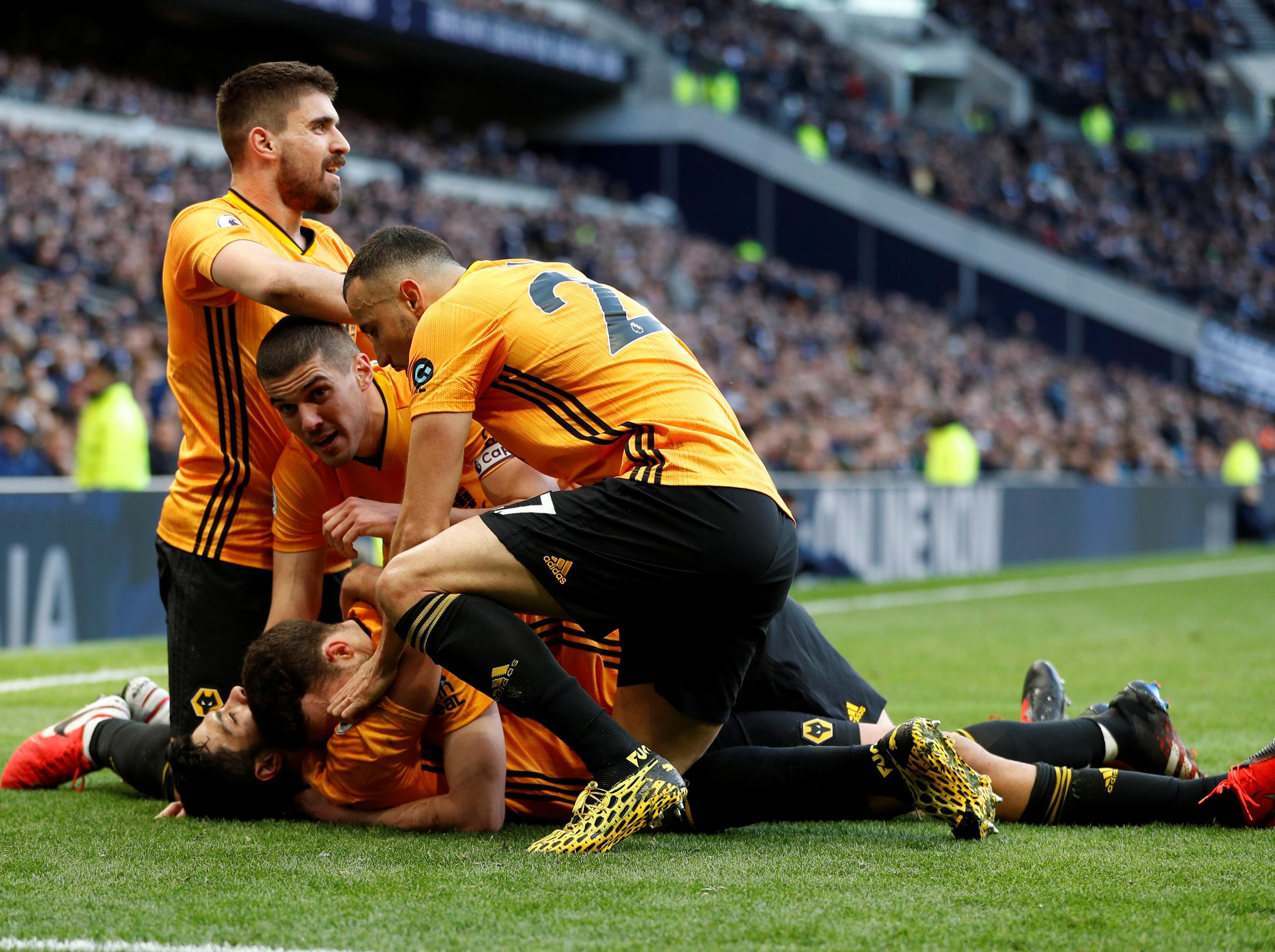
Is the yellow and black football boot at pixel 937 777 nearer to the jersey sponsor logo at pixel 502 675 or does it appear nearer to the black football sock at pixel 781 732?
the black football sock at pixel 781 732

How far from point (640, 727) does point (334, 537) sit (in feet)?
3.27

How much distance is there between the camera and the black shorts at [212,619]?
477 centimetres

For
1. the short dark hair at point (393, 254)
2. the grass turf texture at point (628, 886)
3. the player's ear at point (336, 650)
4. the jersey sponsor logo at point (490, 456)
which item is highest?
the short dark hair at point (393, 254)

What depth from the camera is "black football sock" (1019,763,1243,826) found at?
4.24 meters

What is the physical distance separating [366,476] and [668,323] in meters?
19.1

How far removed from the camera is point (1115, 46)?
43906 mm

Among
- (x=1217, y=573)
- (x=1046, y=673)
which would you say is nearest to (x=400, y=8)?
(x=1217, y=573)

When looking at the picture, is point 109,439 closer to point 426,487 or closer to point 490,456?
point 490,456

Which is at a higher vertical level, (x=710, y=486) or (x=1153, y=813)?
(x=710, y=486)

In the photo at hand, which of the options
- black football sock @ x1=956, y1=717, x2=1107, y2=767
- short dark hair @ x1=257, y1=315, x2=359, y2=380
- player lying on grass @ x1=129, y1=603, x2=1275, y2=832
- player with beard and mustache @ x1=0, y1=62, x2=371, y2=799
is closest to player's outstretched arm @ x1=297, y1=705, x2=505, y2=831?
player lying on grass @ x1=129, y1=603, x2=1275, y2=832

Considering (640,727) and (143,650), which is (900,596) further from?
(640,727)

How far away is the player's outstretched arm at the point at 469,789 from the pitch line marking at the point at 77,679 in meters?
4.01

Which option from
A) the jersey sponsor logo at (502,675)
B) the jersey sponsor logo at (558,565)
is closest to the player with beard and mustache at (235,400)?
the jersey sponsor logo at (502,675)

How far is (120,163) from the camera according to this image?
20297mm
